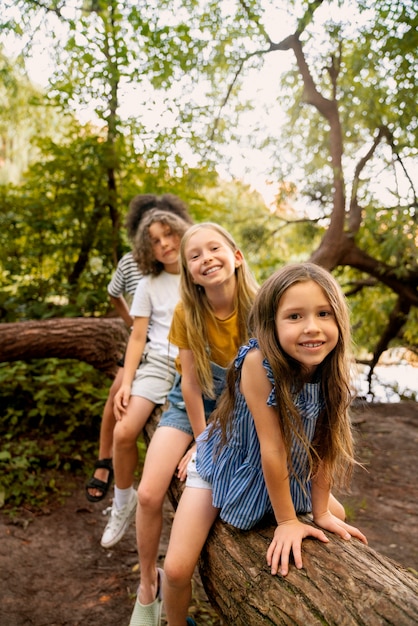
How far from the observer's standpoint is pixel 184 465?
2061mm

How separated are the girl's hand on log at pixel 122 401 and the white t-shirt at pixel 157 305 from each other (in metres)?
0.25

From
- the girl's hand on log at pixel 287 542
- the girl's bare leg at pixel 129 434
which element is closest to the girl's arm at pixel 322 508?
the girl's hand on log at pixel 287 542

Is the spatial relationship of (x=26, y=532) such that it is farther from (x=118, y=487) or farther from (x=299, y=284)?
(x=299, y=284)

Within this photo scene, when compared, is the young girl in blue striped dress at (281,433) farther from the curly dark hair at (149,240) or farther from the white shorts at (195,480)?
the curly dark hair at (149,240)

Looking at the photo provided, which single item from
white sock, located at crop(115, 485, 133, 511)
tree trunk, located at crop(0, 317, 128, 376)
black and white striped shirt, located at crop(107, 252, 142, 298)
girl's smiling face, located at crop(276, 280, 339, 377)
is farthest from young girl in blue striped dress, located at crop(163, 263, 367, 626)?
tree trunk, located at crop(0, 317, 128, 376)

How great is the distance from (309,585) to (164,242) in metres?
1.77

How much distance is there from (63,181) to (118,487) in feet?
9.76

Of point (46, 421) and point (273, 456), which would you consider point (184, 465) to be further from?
point (46, 421)

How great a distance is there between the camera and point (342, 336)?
1569 millimetres

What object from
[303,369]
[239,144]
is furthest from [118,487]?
[239,144]

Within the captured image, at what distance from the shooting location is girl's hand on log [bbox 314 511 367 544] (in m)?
1.62

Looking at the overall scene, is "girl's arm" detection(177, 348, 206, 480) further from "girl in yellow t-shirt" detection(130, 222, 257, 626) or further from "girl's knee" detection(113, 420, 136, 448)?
"girl's knee" detection(113, 420, 136, 448)

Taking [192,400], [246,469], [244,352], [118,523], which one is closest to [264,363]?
[244,352]

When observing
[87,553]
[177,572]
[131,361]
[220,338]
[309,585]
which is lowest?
[87,553]
